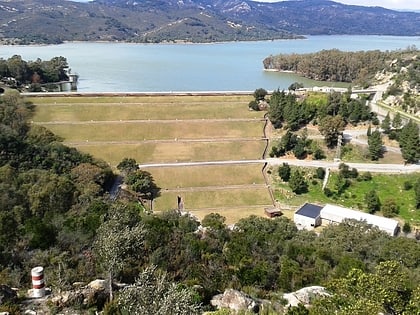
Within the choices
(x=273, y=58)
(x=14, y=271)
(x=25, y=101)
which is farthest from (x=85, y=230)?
(x=273, y=58)

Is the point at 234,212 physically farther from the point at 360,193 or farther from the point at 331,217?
the point at 360,193

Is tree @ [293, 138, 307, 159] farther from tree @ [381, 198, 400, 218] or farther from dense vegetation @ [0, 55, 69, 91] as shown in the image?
dense vegetation @ [0, 55, 69, 91]

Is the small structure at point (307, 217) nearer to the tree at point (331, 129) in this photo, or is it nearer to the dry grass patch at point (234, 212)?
the dry grass patch at point (234, 212)

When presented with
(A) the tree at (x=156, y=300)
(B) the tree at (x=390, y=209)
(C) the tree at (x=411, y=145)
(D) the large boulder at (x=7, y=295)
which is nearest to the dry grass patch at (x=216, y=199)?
(B) the tree at (x=390, y=209)

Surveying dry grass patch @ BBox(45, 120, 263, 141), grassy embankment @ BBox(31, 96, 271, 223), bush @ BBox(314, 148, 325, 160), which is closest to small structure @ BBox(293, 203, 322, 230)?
grassy embankment @ BBox(31, 96, 271, 223)

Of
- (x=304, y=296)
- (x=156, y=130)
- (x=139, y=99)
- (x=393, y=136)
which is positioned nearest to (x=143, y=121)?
(x=156, y=130)

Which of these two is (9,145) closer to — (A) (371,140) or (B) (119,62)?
(A) (371,140)
